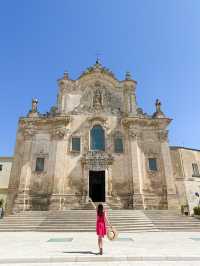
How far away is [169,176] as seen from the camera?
2317 cm

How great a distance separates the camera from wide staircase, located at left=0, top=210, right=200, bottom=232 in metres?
15.4

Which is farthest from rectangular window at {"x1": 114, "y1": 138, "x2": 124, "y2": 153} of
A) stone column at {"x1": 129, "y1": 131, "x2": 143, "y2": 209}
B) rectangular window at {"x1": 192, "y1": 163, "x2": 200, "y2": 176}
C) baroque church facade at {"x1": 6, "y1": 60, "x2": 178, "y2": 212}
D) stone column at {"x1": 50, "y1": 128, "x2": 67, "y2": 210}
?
rectangular window at {"x1": 192, "y1": 163, "x2": 200, "y2": 176}

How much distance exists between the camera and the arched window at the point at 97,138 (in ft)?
80.8

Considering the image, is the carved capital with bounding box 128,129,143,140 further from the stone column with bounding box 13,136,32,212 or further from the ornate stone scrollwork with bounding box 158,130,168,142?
the stone column with bounding box 13,136,32,212

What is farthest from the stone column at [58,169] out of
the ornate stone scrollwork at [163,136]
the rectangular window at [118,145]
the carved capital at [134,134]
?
the ornate stone scrollwork at [163,136]

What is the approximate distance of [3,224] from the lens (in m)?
16.3

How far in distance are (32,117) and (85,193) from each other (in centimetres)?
1011

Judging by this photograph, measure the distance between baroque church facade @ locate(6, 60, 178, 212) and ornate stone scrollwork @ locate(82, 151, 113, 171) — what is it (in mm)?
101

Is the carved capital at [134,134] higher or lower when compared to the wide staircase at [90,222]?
higher

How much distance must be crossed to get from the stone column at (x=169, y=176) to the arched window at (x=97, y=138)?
20.7ft

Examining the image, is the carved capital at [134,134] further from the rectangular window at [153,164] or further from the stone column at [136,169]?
the rectangular window at [153,164]

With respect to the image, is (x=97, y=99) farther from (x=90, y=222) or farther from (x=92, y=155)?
(x=90, y=222)

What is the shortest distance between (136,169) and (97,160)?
404 cm

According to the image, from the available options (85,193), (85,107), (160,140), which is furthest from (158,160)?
(85,107)
